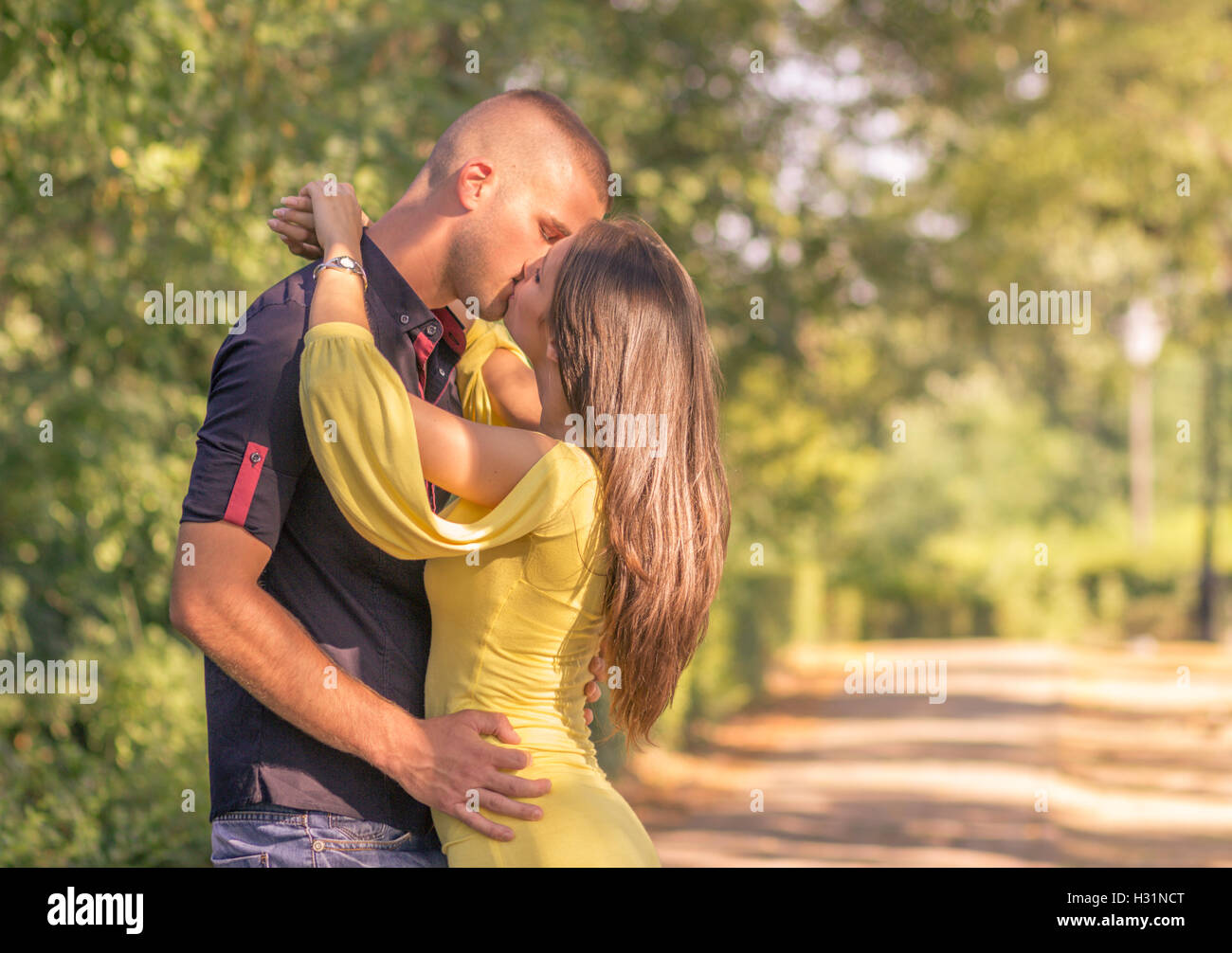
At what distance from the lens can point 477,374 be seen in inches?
118

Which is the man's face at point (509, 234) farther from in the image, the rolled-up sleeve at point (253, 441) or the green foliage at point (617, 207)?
the green foliage at point (617, 207)

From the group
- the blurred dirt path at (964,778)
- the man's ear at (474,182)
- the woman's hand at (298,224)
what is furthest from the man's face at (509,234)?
the blurred dirt path at (964,778)

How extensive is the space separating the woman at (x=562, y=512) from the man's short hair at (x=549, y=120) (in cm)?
43

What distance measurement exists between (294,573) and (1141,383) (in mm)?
39350

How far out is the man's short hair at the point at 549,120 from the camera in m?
3.05

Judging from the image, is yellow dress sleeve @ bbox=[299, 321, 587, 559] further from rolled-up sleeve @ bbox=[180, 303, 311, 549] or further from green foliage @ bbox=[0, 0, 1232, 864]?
green foliage @ bbox=[0, 0, 1232, 864]

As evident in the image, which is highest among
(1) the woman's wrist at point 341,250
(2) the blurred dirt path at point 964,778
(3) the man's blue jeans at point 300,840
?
(1) the woman's wrist at point 341,250

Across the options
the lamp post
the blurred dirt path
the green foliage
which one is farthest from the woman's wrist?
the lamp post

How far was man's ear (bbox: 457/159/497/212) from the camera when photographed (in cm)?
290

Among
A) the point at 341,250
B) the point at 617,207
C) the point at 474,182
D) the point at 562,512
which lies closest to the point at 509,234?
the point at 474,182
